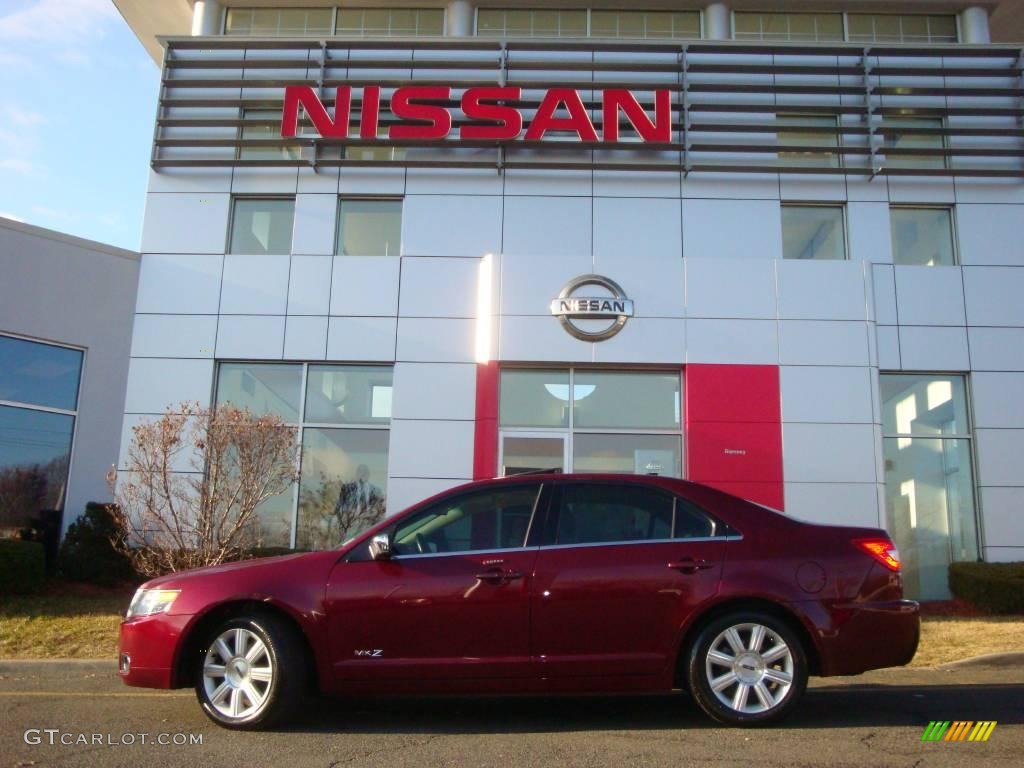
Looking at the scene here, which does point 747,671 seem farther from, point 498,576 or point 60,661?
point 60,661

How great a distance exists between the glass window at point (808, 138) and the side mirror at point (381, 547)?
10.9 metres

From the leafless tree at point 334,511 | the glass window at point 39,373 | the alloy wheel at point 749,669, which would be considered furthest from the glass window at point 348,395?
the alloy wheel at point 749,669

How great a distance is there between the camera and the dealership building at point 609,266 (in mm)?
13234

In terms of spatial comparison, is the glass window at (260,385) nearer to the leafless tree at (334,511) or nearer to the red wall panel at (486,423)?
the leafless tree at (334,511)

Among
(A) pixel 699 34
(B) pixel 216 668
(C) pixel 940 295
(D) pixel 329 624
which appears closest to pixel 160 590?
(B) pixel 216 668

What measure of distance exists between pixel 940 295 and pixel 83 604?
12.4 m

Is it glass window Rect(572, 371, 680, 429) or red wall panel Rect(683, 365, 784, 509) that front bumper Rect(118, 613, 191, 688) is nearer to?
glass window Rect(572, 371, 680, 429)

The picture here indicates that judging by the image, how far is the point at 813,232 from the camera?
1434cm

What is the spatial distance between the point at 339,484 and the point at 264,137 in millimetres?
5725

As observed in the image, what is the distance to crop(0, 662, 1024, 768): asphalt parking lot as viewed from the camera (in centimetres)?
489

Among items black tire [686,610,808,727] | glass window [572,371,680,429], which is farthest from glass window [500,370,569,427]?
black tire [686,610,808,727]

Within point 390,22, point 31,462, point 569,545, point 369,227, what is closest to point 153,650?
point 569,545

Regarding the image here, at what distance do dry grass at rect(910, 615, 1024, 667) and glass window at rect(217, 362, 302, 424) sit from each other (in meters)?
8.78

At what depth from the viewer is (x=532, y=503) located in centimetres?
598
